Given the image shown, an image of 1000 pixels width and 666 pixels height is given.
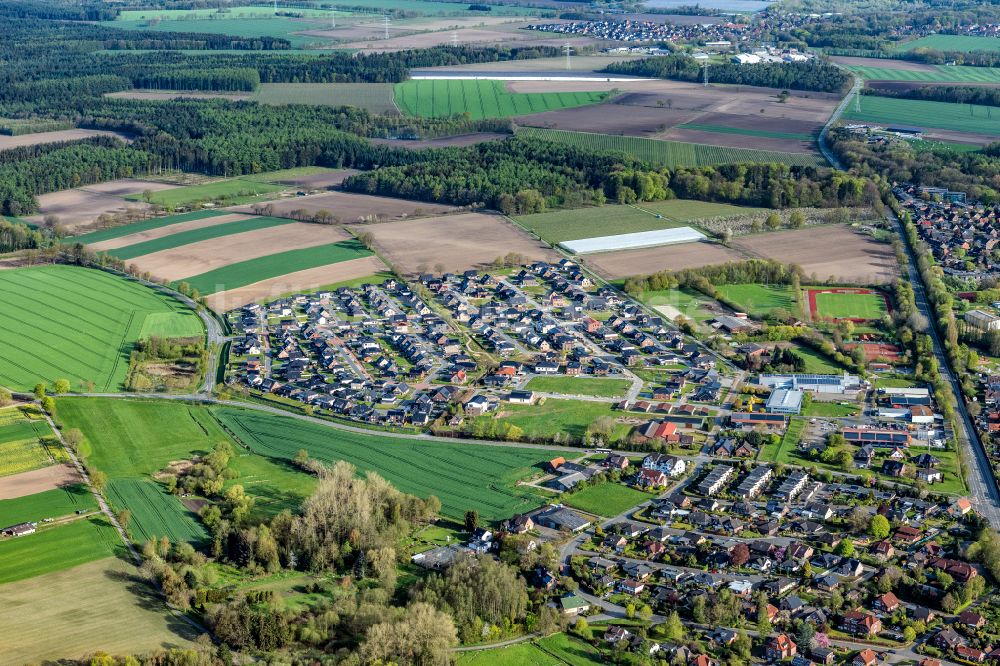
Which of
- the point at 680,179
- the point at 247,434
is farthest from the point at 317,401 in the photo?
the point at 680,179

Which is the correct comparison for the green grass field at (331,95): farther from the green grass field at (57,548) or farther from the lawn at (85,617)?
the lawn at (85,617)

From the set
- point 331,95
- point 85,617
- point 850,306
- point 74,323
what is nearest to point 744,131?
point 331,95

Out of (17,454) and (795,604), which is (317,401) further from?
(795,604)

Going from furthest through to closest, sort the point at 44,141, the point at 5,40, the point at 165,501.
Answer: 1. the point at 5,40
2. the point at 44,141
3. the point at 165,501

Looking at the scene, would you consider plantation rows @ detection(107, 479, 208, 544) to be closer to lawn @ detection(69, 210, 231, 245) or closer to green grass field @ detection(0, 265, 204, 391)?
green grass field @ detection(0, 265, 204, 391)

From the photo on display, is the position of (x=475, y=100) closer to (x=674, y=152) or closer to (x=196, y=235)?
(x=674, y=152)

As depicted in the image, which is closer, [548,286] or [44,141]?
[548,286]
